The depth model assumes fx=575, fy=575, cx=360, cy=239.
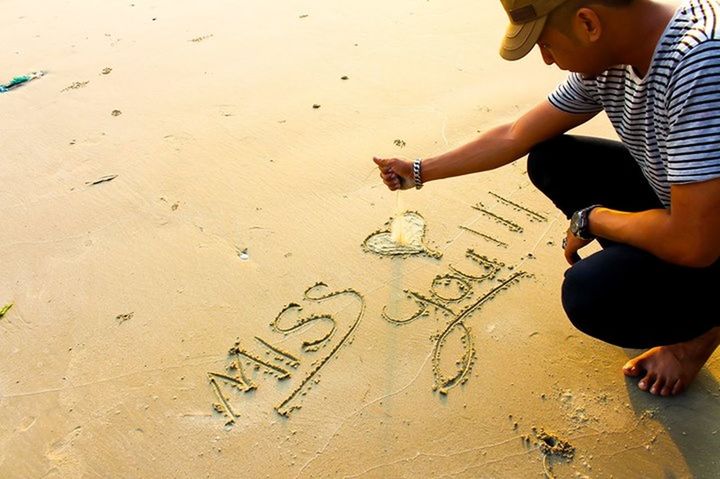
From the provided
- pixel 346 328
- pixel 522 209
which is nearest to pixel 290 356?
pixel 346 328

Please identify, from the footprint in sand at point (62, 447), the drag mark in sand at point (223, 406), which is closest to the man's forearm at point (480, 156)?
the drag mark in sand at point (223, 406)

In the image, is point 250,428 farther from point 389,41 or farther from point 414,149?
point 389,41

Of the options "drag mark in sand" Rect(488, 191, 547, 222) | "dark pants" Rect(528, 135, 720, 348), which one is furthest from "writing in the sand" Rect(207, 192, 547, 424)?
"dark pants" Rect(528, 135, 720, 348)

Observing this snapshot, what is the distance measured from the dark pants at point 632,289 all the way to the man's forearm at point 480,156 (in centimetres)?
29

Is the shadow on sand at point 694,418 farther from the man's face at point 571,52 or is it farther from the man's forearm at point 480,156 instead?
the man's face at point 571,52

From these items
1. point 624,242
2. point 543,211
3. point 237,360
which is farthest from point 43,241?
point 624,242

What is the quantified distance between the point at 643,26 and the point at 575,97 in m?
0.45

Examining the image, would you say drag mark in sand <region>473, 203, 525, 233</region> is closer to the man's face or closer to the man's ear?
the man's face

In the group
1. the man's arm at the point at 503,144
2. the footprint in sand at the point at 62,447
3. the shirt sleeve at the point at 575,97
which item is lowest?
the footprint in sand at the point at 62,447

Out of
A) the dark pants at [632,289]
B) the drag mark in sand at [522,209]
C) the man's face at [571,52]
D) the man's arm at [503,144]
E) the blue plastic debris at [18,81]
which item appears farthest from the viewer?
the blue plastic debris at [18,81]

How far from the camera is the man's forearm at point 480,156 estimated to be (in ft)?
6.72

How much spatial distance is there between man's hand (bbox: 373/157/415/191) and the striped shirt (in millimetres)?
793

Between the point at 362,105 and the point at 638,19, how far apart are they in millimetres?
2376

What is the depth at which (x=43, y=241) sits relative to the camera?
2844 mm
